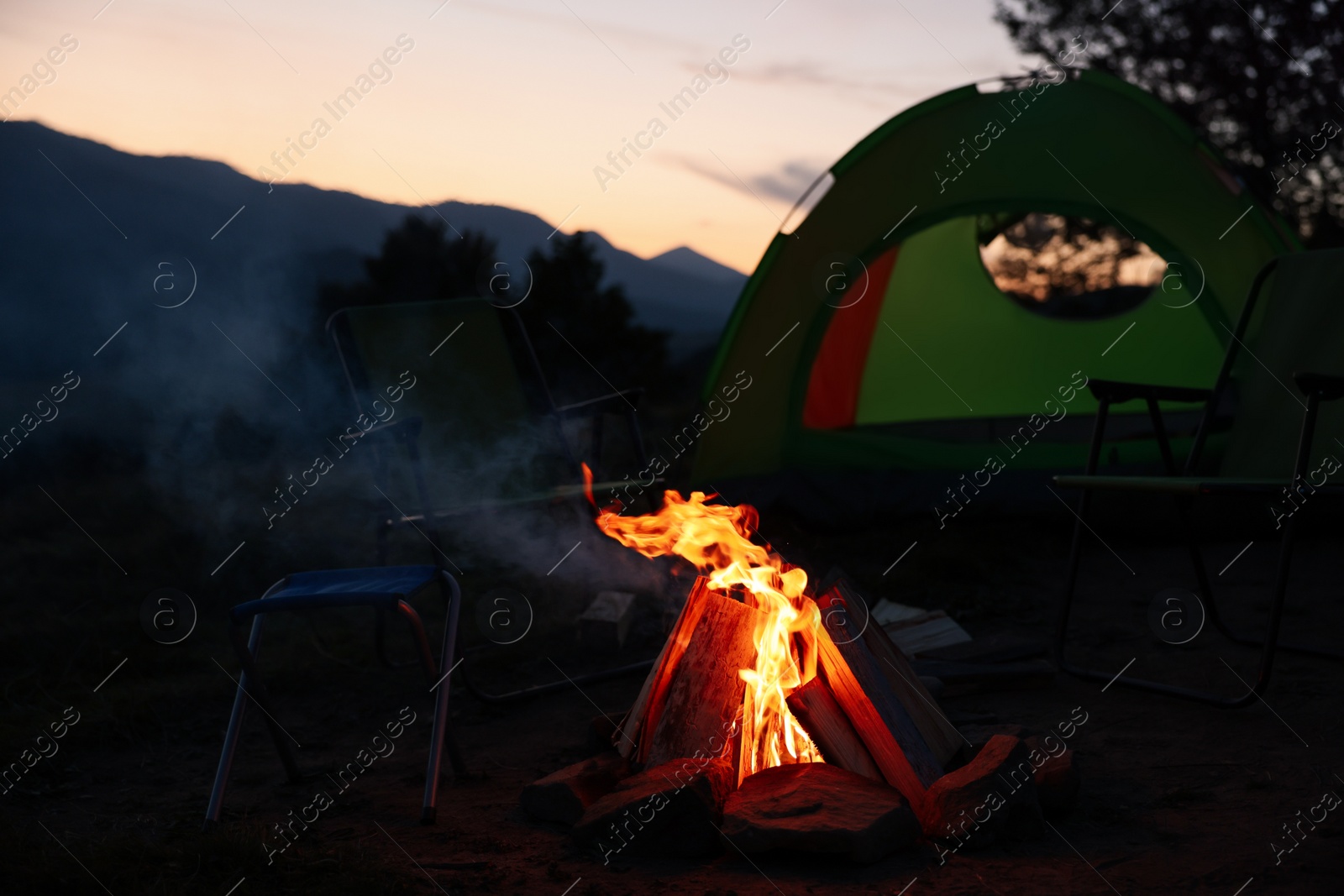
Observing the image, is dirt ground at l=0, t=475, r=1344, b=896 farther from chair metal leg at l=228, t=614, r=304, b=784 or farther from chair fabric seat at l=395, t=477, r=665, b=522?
chair fabric seat at l=395, t=477, r=665, b=522

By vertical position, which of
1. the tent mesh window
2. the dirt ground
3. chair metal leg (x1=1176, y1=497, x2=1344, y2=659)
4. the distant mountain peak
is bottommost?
the dirt ground

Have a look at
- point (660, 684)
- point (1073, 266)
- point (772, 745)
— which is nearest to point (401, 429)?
point (660, 684)

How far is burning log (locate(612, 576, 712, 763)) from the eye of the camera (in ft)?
7.25

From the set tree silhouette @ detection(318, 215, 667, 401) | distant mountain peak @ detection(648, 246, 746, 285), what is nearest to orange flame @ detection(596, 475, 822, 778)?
tree silhouette @ detection(318, 215, 667, 401)

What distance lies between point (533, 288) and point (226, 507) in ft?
12.9

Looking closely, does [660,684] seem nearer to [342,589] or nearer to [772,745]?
[772,745]

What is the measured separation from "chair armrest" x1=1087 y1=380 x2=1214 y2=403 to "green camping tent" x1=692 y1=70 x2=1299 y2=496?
138cm

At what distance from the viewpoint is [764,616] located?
214cm

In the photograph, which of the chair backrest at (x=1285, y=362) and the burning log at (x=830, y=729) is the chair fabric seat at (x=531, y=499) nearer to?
the burning log at (x=830, y=729)

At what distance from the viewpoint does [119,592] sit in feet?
13.1

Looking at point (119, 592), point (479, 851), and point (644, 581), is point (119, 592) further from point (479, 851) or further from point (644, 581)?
point (479, 851)

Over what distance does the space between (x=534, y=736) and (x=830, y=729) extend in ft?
3.26

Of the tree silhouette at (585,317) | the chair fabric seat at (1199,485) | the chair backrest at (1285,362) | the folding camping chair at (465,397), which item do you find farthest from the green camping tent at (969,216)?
the tree silhouette at (585,317)

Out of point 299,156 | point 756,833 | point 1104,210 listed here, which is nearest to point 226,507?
point 299,156
